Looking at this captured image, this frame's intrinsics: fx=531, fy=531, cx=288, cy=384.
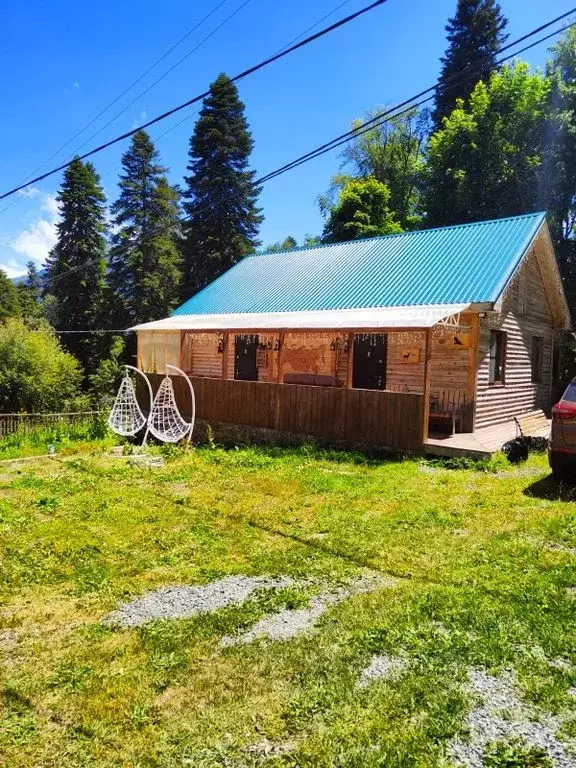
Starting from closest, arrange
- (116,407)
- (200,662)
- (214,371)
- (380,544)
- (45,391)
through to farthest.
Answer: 1. (200,662)
2. (380,544)
3. (116,407)
4. (214,371)
5. (45,391)

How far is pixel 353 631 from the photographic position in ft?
12.7

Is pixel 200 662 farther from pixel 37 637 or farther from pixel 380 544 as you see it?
pixel 380 544

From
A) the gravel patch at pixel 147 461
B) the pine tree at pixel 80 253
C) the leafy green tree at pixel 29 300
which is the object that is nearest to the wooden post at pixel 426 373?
the gravel patch at pixel 147 461

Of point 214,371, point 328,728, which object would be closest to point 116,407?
point 214,371

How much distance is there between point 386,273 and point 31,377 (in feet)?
61.7

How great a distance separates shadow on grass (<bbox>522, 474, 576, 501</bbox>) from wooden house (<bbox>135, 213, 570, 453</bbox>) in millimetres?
2137

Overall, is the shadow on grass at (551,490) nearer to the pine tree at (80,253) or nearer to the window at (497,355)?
the window at (497,355)

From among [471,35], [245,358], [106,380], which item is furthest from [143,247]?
[471,35]

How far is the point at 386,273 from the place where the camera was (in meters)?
16.0

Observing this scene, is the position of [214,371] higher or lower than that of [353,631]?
higher

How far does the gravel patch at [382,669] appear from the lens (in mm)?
3277

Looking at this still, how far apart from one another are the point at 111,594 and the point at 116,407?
9093mm

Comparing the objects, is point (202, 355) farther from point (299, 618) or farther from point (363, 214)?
point (299, 618)

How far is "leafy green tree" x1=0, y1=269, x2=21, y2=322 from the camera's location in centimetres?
5172
